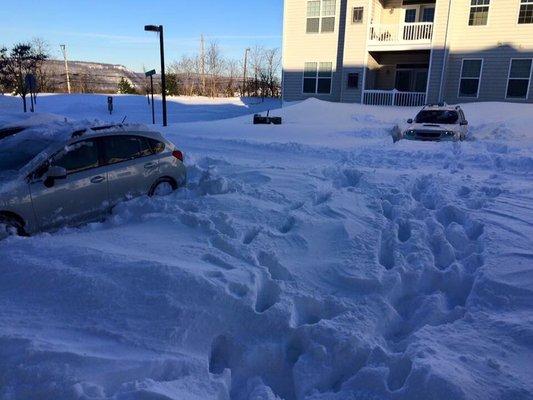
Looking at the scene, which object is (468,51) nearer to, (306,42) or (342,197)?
(306,42)

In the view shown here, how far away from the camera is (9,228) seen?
5.35 m

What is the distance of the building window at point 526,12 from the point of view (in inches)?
838

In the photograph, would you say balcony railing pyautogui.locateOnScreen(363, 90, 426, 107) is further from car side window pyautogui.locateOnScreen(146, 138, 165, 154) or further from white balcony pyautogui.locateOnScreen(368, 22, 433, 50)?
car side window pyautogui.locateOnScreen(146, 138, 165, 154)

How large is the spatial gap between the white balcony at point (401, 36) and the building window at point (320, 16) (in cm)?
260

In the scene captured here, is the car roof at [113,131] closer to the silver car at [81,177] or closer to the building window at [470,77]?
the silver car at [81,177]

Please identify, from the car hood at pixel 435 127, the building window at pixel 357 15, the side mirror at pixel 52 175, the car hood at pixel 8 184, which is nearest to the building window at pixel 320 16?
the building window at pixel 357 15

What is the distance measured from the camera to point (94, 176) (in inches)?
248

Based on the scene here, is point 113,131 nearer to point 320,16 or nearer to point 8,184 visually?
point 8,184

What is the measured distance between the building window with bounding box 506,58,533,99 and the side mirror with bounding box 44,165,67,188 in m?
23.2

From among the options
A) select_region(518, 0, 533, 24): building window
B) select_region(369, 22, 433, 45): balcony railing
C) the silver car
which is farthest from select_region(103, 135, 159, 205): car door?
select_region(518, 0, 533, 24): building window

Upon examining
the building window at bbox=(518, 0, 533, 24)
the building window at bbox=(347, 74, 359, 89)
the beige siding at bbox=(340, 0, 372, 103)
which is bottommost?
the building window at bbox=(347, 74, 359, 89)

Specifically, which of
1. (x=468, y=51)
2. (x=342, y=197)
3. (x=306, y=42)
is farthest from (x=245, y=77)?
(x=342, y=197)

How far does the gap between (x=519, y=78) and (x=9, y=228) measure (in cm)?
2415

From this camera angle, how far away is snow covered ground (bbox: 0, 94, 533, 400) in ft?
9.81
